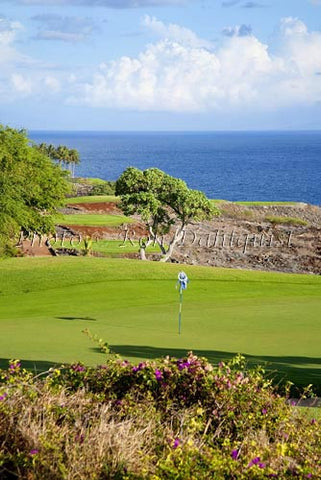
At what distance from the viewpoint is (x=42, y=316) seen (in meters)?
22.5

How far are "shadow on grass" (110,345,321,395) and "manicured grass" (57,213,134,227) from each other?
45817 millimetres

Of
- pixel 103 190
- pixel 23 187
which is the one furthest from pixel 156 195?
pixel 103 190

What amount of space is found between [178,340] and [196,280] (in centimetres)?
1284

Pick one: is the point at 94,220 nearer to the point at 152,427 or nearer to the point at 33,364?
the point at 33,364

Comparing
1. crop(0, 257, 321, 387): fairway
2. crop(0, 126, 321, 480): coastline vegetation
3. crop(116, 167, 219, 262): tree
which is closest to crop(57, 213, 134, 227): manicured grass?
crop(116, 167, 219, 262): tree

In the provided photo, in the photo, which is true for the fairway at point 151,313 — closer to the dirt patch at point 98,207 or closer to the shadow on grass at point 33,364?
the shadow on grass at point 33,364

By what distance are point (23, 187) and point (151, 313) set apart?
66.4 ft

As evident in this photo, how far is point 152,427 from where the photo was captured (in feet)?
23.9

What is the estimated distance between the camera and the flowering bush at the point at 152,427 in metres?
6.24

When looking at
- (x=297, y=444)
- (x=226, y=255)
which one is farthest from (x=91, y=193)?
(x=297, y=444)

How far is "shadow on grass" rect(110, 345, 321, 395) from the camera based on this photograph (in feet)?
43.8

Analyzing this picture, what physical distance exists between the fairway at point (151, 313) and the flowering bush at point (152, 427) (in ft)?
17.5

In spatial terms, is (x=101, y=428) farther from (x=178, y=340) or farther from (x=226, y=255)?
(x=226, y=255)

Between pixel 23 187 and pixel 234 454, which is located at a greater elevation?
pixel 23 187
